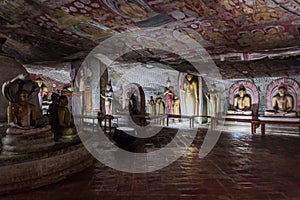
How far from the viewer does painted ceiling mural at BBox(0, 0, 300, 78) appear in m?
4.99

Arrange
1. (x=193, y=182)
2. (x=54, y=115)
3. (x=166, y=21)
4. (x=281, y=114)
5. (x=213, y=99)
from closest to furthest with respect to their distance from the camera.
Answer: (x=193, y=182) < (x=54, y=115) < (x=166, y=21) < (x=281, y=114) < (x=213, y=99)

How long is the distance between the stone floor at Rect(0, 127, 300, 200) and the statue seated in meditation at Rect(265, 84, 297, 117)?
727cm

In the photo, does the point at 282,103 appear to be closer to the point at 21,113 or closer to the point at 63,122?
the point at 63,122

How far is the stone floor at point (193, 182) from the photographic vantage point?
114 inches

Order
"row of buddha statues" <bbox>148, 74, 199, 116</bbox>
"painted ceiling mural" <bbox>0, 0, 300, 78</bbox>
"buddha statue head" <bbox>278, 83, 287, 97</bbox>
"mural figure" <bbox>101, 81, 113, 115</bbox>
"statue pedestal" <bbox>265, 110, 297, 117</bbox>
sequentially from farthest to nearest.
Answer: "row of buddha statues" <bbox>148, 74, 199, 116</bbox> < "mural figure" <bbox>101, 81, 113, 115</bbox> < "buddha statue head" <bbox>278, 83, 287, 97</bbox> < "statue pedestal" <bbox>265, 110, 297, 117</bbox> < "painted ceiling mural" <bbox>0, 0, 300, 78</bbox>

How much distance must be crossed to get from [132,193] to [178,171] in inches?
46.0

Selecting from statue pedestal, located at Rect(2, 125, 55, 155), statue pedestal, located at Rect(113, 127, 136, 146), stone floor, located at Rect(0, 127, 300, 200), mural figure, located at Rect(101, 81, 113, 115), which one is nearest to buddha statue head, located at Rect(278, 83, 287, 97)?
stone floor, located at Rect(0, 127, 300, 200)

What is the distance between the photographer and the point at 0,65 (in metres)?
4.36

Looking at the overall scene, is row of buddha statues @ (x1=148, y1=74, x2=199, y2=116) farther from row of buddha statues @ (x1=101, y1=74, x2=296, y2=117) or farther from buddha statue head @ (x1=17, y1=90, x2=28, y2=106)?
buddha statue head @ (x1=17, y1=90, x2=28, y2=106)

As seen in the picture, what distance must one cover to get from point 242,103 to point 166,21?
27.9 ft

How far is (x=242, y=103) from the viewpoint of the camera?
12.8 metres

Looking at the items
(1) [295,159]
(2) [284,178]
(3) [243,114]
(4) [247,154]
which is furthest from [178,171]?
(3) [243,114]

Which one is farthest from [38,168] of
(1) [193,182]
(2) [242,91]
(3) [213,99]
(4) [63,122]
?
(3) [213,99]

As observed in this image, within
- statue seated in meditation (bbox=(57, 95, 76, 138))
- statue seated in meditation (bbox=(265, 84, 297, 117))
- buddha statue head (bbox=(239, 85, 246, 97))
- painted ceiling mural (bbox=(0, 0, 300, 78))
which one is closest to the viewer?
statue seated in meditation (bbox=(57, 95, 76, 138))
